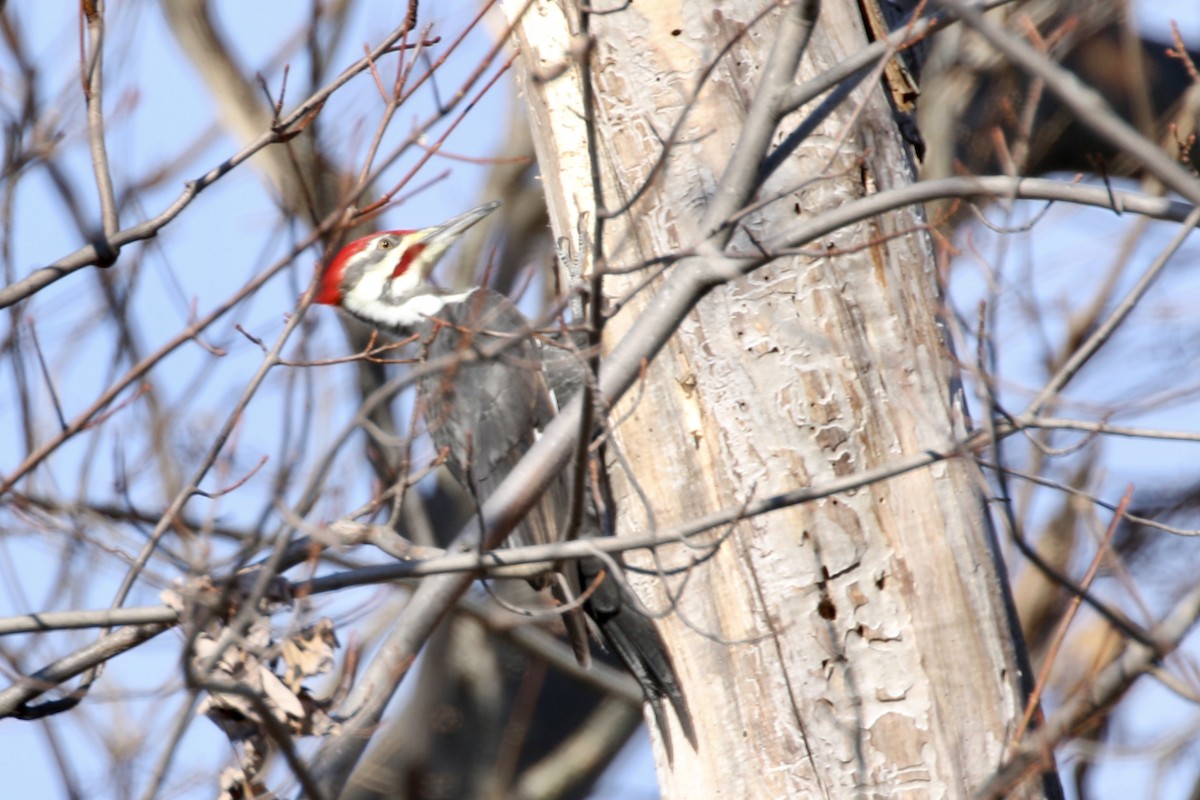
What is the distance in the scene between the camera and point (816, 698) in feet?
9.93

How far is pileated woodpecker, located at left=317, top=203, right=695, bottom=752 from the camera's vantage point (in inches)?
129

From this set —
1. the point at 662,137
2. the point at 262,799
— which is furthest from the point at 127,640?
the point at 662,137

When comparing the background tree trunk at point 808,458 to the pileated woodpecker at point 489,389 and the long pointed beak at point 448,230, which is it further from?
the long pointed beak at point 448,230

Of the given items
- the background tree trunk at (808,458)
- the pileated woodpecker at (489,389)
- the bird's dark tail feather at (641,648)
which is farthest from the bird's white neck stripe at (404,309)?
the bird's dark tail feather at (641,648)

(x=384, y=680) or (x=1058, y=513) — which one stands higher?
(x=1058, y=513)

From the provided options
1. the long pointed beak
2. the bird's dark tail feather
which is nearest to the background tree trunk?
the bird's dark tail feather

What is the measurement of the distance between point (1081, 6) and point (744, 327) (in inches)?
144

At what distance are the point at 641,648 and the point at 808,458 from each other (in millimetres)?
693

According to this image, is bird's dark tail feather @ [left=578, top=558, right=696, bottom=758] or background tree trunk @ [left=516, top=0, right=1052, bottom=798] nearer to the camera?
background tree trunk @ [left=516, top=0, right=1052, bottom=798]

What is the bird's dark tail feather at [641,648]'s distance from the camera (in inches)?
130

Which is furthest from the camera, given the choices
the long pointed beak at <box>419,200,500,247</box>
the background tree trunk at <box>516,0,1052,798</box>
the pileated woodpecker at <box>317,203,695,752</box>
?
the long pointed beak at <box>419,200,500,247</box>

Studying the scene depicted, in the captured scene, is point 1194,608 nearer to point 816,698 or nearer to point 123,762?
point 816,698

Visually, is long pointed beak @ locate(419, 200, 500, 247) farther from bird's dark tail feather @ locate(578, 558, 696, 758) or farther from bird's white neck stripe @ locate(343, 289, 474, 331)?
bird's dark tail feather @ locate(578, 558, 696, 758)

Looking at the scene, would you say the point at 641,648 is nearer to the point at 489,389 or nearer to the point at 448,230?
the point at 489,389
